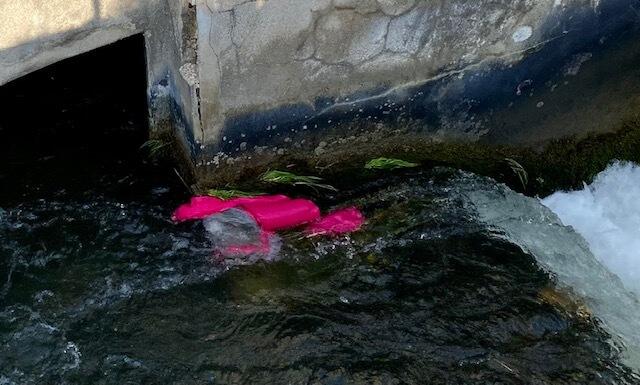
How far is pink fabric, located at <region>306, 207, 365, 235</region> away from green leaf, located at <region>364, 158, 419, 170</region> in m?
0.46

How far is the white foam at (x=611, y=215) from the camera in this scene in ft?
16.2

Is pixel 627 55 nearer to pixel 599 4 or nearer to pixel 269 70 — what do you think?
pixel 599 4

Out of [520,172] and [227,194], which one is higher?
[227,194]

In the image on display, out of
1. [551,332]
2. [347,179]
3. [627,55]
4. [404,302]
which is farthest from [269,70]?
[627,55]

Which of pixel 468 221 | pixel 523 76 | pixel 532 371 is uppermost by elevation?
pixel 523 76

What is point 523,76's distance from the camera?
5.21m

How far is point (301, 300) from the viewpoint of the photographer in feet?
14.5

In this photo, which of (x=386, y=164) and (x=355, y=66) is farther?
(x=386, y=164)

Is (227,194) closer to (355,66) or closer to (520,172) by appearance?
(355,66)

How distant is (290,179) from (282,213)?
0.34 metres

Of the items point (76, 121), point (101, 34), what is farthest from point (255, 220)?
point (76, 121)

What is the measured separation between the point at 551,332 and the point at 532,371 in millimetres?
312

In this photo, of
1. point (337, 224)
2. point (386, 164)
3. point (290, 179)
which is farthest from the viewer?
point (386, 164)

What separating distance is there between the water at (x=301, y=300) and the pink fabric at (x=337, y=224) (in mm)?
60
